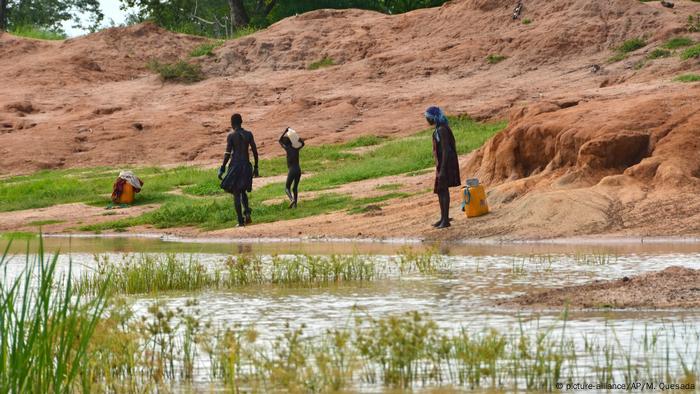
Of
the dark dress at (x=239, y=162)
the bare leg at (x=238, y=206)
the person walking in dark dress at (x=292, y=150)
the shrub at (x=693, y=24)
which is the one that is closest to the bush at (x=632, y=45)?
the shrub at (x=693, y=24)

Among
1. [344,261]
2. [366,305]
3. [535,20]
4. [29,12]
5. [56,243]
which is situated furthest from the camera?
[29,12]

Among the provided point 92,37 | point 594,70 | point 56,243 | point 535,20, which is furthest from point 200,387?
point 92,37

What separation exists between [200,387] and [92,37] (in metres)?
41.6

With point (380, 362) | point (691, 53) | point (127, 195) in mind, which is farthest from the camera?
point (691, 53)

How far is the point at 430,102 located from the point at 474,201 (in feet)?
55.7

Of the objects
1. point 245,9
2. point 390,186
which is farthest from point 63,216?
point 245,9

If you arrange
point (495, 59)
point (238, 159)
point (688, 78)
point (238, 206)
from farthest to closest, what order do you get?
point (495, 59), point (688, 78), point (238, 206), point (238, 159)

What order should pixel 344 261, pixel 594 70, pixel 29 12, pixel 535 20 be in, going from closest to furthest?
pixel 344 261
pixel 594 70
pixel 535 20
pixel 29 12

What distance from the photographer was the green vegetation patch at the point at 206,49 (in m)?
44.7

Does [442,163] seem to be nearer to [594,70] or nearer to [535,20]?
[594,70]

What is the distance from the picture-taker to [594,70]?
34.5 m

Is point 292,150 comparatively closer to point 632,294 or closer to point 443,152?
point 443,152

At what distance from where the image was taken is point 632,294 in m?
9.79

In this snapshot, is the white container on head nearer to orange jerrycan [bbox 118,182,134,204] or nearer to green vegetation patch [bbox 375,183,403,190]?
green vegetation patch [bbox 375,183,403,190]
